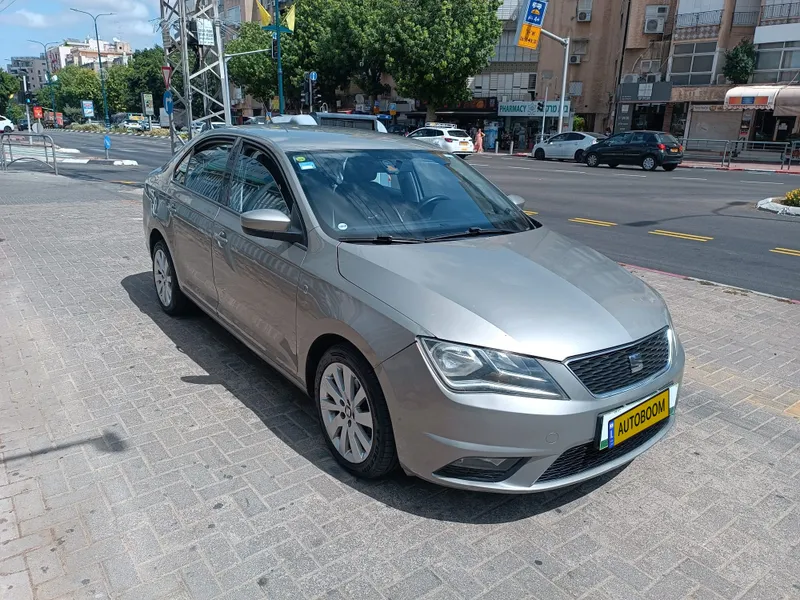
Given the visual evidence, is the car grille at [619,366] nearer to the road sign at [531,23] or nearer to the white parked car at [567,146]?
the white parked car at [567,146]

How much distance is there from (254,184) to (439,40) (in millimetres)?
36788

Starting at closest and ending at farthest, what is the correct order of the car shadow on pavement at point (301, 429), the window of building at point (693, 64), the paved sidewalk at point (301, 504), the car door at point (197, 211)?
the paved sidewalk at point (301, 504) < the car shadow on pavement at point (301, 429) < the car door at point (197, 211) < the window of building at point (693, 64)

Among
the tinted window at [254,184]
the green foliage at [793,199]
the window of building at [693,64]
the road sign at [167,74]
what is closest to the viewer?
the tinted window at [254,184]

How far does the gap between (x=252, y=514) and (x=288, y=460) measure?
1.61 ft

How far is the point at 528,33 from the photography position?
28.1 meters

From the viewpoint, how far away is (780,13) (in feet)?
104

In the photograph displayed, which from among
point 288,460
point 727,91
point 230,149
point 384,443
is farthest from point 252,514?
point 727,91

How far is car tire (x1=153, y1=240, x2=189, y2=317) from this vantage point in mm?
5348

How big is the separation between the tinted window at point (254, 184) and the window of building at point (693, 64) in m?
37.0

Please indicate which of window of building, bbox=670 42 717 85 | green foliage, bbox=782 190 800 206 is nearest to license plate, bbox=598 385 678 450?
green foliage, bbox=782 190 800 206


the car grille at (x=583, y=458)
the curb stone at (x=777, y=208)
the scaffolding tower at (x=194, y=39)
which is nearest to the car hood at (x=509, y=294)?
the car grille at (x=583, y=458)

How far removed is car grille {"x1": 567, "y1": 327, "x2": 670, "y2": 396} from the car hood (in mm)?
47

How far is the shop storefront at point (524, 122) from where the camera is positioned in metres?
42.0

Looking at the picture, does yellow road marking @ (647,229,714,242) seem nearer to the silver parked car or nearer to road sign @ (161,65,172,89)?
the silver parked car
